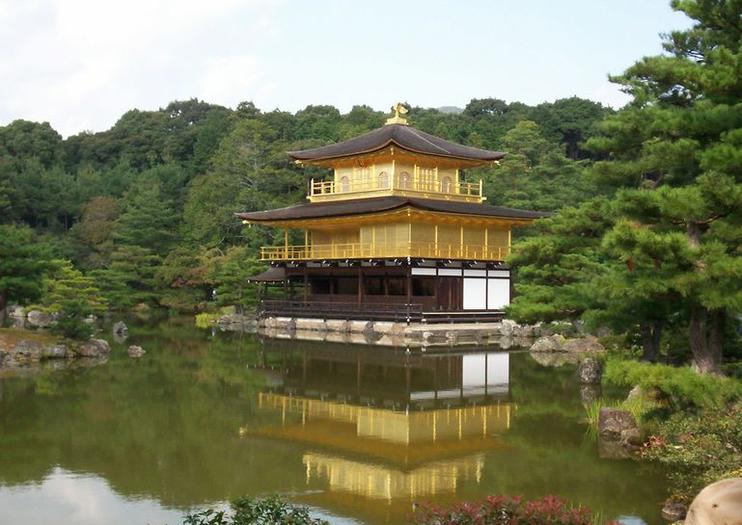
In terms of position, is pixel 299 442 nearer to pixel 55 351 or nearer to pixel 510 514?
pixel 510 514

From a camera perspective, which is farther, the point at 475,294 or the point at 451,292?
the point at 475,294

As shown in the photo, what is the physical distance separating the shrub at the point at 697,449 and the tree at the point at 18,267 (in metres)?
18.0

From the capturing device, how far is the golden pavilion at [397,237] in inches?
1362

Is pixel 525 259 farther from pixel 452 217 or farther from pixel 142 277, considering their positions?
pixel 142 277

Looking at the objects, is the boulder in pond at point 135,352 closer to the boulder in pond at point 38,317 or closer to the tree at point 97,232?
the boulder in pond at point 38,317

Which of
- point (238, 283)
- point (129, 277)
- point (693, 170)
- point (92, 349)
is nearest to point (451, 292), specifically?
point (238, 283)

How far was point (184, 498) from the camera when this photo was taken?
954 cm

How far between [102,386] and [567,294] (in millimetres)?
10153

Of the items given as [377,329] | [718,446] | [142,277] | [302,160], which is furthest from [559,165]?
[718,446]

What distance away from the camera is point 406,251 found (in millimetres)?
33812

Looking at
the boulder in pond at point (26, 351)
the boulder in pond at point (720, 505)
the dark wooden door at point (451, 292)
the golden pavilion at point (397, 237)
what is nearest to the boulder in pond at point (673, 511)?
the boulder in pond at point (720, 505)

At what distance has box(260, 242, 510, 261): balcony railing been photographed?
34.1 m

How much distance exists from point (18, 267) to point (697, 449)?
19194 mm

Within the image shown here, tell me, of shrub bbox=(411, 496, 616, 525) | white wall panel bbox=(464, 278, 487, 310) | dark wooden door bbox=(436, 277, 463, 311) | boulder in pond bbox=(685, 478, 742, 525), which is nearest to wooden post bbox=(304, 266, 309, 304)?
dark wooden door bbox=(436, 277, 463, 311)
